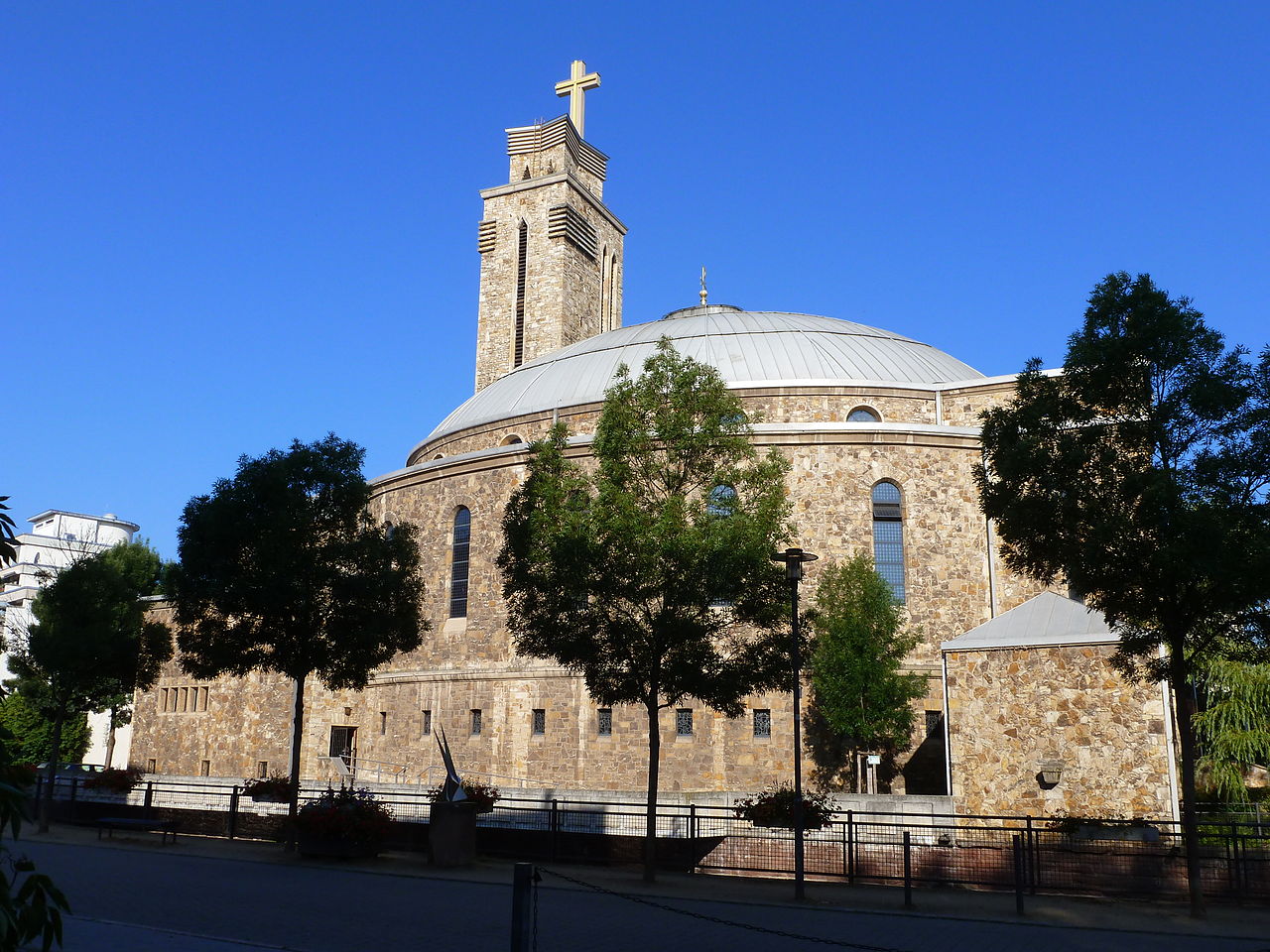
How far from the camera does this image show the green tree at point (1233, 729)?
83.9ft

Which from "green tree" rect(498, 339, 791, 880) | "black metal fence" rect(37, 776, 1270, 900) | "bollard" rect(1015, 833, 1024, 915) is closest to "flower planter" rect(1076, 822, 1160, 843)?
"black metal fence" rect(37, 776, 1270, 900)

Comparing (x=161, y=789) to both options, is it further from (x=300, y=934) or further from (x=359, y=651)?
(x=300, y=934)

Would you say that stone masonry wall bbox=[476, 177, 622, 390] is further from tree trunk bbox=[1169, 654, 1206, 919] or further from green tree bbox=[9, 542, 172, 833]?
tree trunk bbox=[1169, 654, 1206, 919]

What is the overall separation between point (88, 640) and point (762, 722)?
17.1m

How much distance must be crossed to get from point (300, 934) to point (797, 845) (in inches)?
267

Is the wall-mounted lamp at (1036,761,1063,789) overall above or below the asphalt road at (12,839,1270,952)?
above

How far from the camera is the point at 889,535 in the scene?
97.0 ft

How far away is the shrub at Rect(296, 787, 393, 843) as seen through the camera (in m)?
17.7

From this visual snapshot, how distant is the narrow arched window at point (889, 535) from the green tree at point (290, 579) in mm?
13620

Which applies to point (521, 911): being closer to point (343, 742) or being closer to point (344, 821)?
point (344, 821)

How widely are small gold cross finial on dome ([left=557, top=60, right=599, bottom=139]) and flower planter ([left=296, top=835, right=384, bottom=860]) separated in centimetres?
5247

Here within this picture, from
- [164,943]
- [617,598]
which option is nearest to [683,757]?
[617,598]

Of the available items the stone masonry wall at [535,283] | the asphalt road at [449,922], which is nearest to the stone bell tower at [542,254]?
the stone masonry wall at [535,283]

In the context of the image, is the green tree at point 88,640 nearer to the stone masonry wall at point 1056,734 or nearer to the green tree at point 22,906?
the stone masonry wall at point 1056,734
